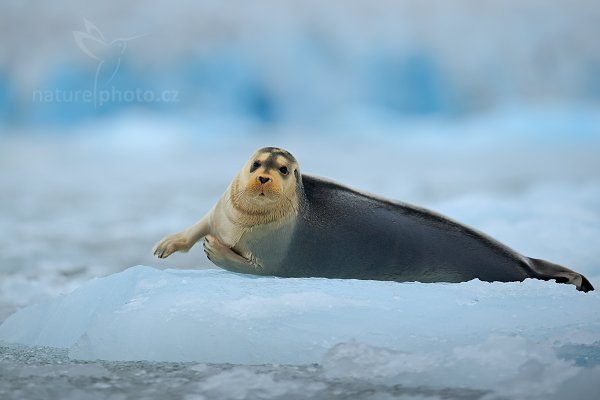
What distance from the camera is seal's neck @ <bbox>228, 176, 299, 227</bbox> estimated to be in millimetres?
3152

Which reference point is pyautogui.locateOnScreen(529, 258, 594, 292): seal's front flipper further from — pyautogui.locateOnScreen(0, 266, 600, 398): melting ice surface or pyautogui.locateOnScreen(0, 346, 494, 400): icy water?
pyautogui.locateOnScreen(0, 346, 494, 400): icy water

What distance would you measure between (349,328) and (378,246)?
82 cm

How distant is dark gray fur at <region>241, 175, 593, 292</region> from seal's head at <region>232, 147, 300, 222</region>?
87mm

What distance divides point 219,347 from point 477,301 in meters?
0.89

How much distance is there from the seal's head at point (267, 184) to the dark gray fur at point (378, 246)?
87 millimetres

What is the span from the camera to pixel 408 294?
275cm

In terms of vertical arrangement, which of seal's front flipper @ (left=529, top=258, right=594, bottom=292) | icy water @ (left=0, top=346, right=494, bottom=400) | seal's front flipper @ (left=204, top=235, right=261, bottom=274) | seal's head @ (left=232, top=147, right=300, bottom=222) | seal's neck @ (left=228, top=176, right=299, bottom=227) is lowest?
icy water @ (left=0, top=346, right=494, bottom=400)

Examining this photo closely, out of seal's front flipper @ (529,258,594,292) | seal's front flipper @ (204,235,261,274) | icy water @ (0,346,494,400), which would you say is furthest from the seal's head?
seal's front flipper @ (529,258,594,292)

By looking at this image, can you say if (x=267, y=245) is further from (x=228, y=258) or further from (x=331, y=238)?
(x=331, y=238)

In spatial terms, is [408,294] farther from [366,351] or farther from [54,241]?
[54,241]

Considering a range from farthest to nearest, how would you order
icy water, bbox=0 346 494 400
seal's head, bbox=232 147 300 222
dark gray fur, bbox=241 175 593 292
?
1. dark gray fur, bbox=241 175 593 292
2. seal's head, bbox=232 147 300 222
3. icy water, bbox=0 346 494 400

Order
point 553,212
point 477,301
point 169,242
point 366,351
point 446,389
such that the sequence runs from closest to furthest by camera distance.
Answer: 1. point 446,389
2. point 366,351
3. point 477,301
4. point 169,242
5. point 553,212

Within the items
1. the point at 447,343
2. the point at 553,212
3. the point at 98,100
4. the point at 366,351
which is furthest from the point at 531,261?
the point at 98,100

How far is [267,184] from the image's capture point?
3.06 meters
